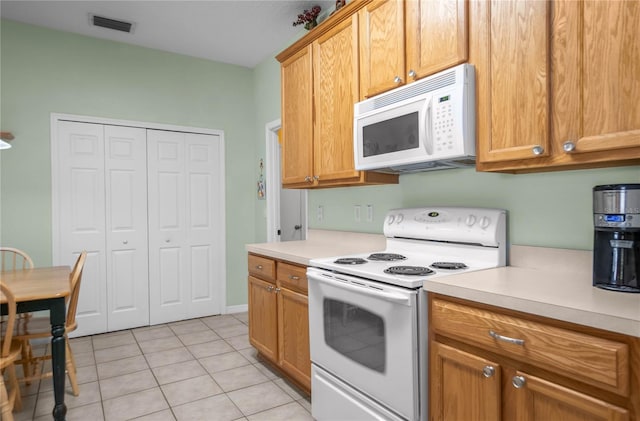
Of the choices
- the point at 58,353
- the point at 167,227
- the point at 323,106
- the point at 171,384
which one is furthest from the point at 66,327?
the point at 323,106

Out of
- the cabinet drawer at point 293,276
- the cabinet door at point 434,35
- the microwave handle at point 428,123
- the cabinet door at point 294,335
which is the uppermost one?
the cabinet door at point 434,35

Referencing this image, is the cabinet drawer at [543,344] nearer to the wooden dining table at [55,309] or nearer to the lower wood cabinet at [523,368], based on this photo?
the lower wood cabinet at [523,368]

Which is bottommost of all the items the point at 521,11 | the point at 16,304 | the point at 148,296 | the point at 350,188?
the point at 148,296

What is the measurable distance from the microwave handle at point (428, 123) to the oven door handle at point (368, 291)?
0.68 meters

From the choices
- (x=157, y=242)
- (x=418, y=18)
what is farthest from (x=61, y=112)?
(x=418, y=18)

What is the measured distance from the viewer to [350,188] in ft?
9.19

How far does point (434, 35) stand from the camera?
1.74m

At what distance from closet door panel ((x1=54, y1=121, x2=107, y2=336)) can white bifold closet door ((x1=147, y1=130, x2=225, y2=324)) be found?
0.43 metres

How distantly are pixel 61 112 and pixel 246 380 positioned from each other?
2815 mm

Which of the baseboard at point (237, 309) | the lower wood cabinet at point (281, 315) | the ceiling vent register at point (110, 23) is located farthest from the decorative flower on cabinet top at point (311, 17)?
the baseboard at point (237, 309)

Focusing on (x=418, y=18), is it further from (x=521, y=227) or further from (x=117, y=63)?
(x=117, y=63)

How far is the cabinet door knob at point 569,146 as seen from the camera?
4.22 ft

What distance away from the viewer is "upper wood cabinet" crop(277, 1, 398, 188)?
89.7 inches

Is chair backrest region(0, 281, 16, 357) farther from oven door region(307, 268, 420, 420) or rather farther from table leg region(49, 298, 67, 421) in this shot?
oven door region(307, 268, 420, 420)
